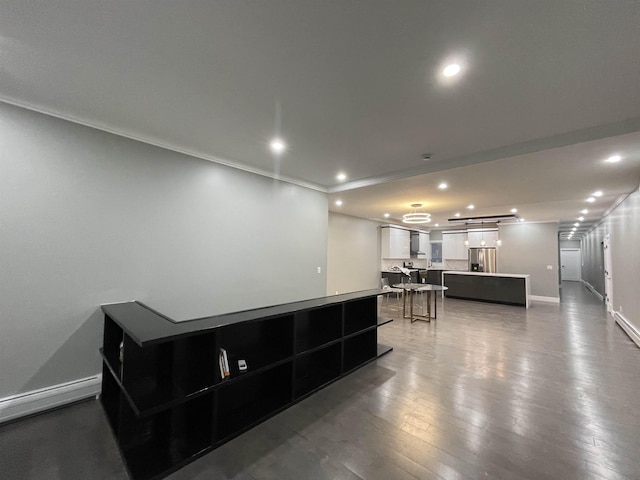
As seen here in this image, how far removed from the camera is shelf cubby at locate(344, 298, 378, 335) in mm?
3672

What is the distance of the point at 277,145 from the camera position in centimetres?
356

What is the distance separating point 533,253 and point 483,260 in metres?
1.55

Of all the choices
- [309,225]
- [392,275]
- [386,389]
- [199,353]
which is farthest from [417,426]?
[392,275]

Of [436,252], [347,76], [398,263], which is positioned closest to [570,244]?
[436,252]

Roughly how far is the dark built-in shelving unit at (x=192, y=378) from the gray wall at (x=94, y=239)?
390 mm

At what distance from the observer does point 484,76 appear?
2.13m

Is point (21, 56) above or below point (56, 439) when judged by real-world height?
above

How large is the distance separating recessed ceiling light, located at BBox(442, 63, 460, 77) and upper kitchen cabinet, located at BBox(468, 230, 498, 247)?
9246 mm

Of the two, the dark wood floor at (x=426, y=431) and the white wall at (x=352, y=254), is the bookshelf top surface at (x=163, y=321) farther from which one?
the white wall at (x=352, y=254)

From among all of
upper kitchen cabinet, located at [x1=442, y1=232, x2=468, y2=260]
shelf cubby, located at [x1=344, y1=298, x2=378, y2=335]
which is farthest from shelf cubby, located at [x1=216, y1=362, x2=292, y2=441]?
upper kitchen cabinet, located at [x1=442, y1=232, x2=468, y2=260]

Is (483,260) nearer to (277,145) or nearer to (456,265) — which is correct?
(456,265)

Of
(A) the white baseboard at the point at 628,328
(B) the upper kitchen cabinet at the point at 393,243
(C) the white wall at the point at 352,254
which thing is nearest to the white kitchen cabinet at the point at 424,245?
(B) the upper kitchen cabinet at the point at 393,243

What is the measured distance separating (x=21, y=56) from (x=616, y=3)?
3928 millimetres

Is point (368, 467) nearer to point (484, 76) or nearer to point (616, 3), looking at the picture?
point (484, 76)
